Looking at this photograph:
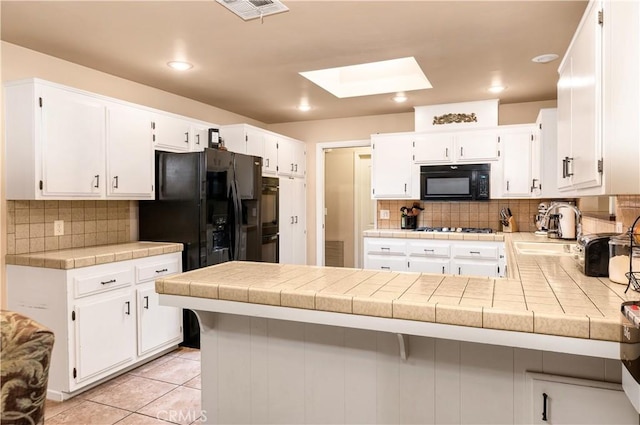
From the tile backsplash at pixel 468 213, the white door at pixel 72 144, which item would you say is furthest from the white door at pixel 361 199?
the white door at pixel 72 144

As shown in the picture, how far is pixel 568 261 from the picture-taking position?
217 cm

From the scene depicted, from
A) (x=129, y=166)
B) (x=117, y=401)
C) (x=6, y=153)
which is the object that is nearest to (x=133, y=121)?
(x=129, y=166)

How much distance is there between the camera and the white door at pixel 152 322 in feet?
10.2

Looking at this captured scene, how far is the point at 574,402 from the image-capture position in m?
1.23

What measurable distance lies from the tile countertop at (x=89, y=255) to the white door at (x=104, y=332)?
0.26 meters

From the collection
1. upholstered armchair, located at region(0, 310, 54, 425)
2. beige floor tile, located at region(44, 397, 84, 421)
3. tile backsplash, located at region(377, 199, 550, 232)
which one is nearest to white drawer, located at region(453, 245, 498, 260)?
tile backsplash, located at region(377, 199, 550, 232)

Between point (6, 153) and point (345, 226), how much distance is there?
472cm

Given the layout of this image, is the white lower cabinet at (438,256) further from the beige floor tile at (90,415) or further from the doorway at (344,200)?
the beige floor tile at (90,415)

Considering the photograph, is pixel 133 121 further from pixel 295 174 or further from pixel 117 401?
pixel 295 174

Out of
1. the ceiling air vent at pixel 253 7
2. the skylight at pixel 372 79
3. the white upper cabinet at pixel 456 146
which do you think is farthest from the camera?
the white upper cabinet at pixel 456 146

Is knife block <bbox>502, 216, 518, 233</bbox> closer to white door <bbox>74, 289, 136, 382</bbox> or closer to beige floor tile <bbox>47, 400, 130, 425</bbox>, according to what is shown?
white door <bbox>74, 289, 136, 382</bbox>

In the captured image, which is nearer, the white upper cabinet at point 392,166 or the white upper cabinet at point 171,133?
the white upper cabinet at point 171,133

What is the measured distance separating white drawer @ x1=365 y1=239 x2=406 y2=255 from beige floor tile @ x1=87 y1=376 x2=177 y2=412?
253 cm

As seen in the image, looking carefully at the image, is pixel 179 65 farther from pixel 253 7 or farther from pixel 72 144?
pixel 253 7
